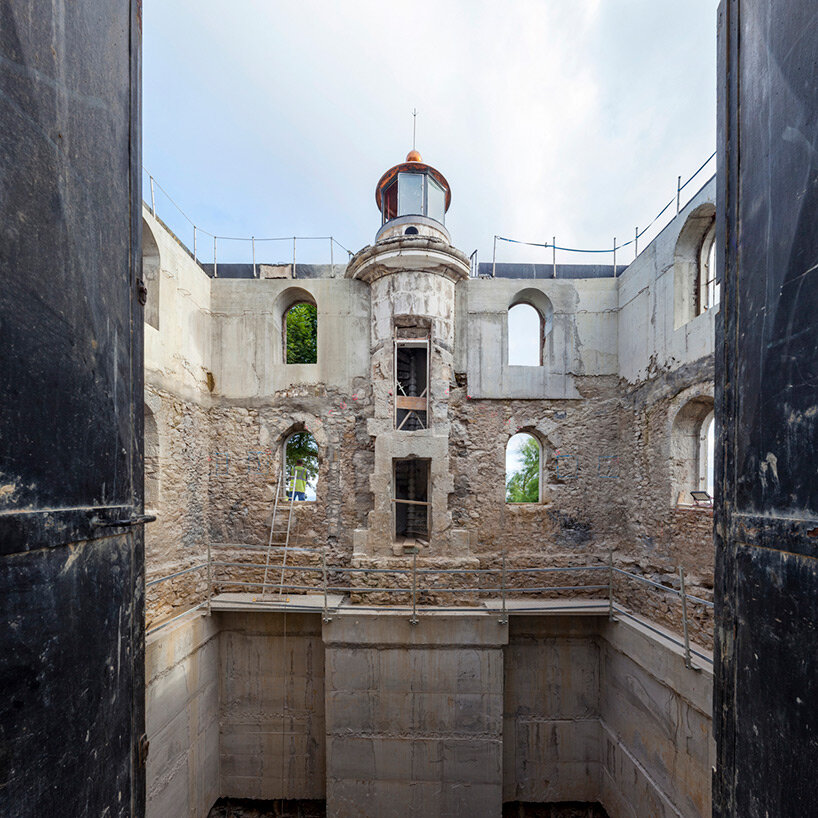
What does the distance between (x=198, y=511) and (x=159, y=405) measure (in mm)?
2276

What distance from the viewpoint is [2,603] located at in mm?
1124

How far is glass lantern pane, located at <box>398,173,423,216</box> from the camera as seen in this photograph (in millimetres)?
9758

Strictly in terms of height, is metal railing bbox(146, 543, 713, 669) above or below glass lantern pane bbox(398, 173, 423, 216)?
Result: below

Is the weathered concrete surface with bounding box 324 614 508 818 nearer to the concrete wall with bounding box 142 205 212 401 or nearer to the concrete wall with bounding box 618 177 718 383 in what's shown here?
the concrete wall with bounding box 142 205 212 401

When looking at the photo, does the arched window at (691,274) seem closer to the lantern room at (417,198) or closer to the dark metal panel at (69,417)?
the lantern room at (417,198)

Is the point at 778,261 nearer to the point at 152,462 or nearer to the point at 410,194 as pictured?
the point at 152,462

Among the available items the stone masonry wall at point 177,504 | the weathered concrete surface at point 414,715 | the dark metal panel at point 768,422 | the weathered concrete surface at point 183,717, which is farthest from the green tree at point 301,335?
the dark metal panel at point 768,422

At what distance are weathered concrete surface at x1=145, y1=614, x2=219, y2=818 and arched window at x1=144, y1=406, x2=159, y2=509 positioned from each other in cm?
195

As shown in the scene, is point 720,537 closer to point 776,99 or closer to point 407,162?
point 776,99

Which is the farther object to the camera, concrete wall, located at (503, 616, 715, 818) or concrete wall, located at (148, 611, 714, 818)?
concrete wall, located at (503, 616, 715, 818)

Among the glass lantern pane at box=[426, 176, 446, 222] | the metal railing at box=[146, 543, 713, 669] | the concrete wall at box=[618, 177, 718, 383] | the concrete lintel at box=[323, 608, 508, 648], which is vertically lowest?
the concrete lintel at box=[323, 608, 508, 648]

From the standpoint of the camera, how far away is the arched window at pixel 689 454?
675 centimetres

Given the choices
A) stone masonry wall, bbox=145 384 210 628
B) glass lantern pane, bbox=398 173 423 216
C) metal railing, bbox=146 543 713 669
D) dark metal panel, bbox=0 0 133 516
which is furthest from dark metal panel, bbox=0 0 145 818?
glass lantern pane, bbox=398 173 423 216

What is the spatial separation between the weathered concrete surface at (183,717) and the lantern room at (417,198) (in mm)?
8630
